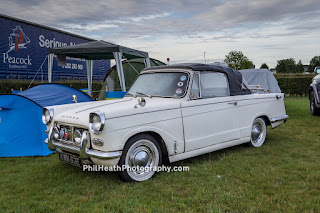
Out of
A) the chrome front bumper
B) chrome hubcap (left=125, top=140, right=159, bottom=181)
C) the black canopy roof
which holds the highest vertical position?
the black canopy roof

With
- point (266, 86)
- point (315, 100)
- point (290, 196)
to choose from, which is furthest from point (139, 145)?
point (266, 86)

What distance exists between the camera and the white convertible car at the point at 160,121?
3.73 metres

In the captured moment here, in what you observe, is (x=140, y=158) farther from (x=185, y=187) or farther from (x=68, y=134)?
(x=68, y=134)

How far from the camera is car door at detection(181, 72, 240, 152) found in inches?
179

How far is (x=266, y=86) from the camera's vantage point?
1352 cm

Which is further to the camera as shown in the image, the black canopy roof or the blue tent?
the black canopy roof

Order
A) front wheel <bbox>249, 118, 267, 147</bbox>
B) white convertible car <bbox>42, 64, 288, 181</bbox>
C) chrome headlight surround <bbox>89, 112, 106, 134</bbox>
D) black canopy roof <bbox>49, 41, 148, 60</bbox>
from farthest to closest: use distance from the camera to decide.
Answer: black canopy roof <bbox>49, 41, 148, 60</bbox> → front wheel <bbox>249, 118, 267, 147</bbox> → white convertible car <bbox>42, 64, 288, 181</bbox> → chrome headlight surround <bbox>89, 112, 106, 134</bbox>

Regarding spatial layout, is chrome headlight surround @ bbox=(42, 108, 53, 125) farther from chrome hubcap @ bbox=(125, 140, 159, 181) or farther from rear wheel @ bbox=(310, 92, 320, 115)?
rear wheel @ bbox=(310, 92, 320, 115)

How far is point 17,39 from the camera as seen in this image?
55.6ft

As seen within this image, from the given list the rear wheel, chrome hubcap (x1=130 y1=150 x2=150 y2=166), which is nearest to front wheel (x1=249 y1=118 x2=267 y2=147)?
chrome hubcap (x1=130 y1=150 x2=150 y2=166)

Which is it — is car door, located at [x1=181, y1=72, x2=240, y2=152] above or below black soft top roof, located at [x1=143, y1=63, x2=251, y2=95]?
below

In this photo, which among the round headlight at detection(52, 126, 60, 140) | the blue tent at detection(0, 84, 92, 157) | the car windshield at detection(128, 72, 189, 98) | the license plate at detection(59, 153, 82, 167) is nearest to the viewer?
the license plate at detection(59, 153, 82, 167)

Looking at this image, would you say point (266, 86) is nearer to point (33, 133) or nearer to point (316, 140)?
point (316, 140)

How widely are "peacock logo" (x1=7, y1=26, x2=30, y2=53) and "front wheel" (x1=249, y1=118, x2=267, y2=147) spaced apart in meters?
15.2
